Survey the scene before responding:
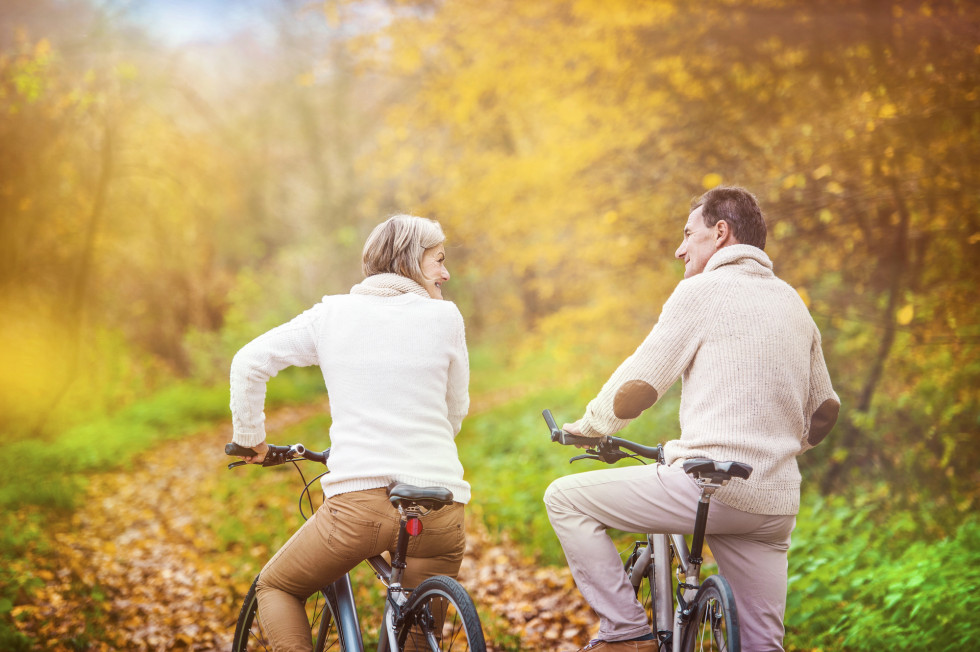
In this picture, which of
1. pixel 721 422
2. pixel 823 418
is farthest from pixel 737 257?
pixel 823 418

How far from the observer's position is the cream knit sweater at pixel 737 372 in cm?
273

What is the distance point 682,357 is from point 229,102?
19.9 metres

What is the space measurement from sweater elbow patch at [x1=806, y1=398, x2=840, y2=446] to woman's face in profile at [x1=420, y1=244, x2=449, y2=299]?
4.96 ft

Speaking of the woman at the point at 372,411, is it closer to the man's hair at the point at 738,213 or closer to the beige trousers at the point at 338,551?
the beige trousers at the point at 338,551

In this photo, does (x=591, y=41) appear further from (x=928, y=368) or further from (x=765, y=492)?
(x=765, y=492)

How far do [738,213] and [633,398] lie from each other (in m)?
0.79

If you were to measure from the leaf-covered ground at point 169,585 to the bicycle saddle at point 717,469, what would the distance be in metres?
2.52

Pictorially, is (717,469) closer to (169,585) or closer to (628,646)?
(628,646)

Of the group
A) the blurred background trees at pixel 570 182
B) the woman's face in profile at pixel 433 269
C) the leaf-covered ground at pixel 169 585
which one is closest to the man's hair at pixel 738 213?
the woman's face in profile at pixel 433 269

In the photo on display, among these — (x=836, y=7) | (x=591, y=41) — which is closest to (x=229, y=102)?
(x=591, y=41)

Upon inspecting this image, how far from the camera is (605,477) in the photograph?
298cm

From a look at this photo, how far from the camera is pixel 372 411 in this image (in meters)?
2.77

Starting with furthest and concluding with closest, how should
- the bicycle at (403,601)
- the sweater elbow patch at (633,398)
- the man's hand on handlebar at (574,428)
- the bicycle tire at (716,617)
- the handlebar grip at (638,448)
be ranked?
the handlebar grip at (638,448) → the man's hand on handlebar at (574,428) → the sweater elbow patch at (633,398) → the bicycle at (403,601) → the bicycle tire at (716,617)

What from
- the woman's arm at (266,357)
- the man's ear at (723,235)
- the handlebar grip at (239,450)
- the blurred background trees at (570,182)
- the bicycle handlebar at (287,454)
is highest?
the blurred background trees at (570,182)
